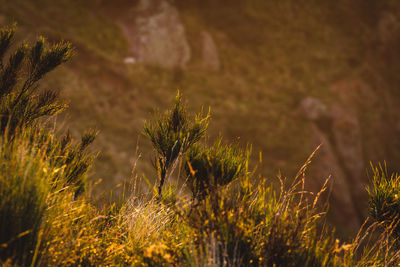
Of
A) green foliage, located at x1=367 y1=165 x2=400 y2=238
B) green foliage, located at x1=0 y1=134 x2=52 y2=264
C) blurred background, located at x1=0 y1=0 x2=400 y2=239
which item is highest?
green foliage, located at x1=0 y1=134 x2=52 y2=264

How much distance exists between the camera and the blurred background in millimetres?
16531

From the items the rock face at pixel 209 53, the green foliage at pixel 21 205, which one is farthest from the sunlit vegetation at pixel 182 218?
the rock face at pixel 209 53

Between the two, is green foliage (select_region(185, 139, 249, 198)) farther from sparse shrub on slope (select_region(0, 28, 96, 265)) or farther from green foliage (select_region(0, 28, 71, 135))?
green foliage (select_region(0, 28, 71, 135))

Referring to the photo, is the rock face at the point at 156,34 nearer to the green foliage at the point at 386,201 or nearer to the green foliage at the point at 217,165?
the green foliage at the point at 217,165

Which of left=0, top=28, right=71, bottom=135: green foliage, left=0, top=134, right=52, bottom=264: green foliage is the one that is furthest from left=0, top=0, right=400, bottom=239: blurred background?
left=0, top=134, right=52, bottom=264: green foliage

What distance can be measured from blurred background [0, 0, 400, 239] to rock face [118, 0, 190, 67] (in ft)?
0.30

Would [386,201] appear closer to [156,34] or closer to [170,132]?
[170,132]

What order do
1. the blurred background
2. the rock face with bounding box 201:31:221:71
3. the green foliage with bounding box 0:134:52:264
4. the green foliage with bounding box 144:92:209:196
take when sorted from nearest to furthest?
the green foliage with bounding box 0:134:52:264 < the green foliage with bounding box 144:92:209:196 < the blurred background < the rock face with bounding box 201:31:221:71

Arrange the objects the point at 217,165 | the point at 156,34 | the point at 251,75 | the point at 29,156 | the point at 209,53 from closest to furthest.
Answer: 1. the point at 29,156
2. the point at 217,165
3. the point at 156,34
4. the point at 251,75
5. the point at 209,53

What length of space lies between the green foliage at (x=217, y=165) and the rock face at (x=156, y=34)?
66.0 feet

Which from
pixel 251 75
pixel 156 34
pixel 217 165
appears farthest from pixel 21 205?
pixel 251 75

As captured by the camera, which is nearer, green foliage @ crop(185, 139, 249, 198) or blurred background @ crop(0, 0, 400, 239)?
green foliage @ crop(185, 139, 249, 198)

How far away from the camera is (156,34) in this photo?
22.2 metres

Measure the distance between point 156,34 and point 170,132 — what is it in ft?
70.8
